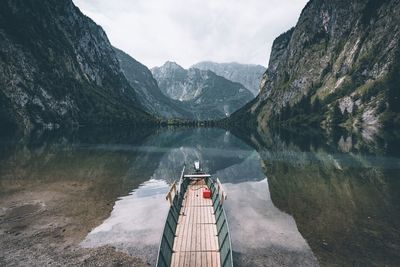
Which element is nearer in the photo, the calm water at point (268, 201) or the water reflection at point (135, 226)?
the calm water at point (268, 201)

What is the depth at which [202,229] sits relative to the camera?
2188 cm

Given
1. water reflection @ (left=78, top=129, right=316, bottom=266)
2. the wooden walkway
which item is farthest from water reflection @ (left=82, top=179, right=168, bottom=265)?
the wooden walkway

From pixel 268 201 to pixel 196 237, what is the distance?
713 inches

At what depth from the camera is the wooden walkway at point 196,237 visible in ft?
59.3

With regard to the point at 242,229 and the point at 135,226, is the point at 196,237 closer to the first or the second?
the point at 242,229

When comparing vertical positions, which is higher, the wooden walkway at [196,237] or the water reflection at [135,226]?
the wooden walkway at [196,237]

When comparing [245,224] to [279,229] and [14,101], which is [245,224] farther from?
[14,101]

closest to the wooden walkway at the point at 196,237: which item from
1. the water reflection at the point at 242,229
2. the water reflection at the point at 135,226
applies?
the water reflection at the point at 242,229

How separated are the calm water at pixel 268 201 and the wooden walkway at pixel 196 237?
A: 111 inches

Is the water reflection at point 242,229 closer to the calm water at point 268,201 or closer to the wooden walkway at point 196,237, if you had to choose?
the calm water at point 268,201

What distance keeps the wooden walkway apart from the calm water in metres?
2.82

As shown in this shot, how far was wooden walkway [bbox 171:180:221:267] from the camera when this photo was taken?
1806 cm

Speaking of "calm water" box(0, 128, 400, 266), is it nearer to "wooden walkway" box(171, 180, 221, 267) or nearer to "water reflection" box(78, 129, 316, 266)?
"water reflection" box(78, 129, 316, 266)

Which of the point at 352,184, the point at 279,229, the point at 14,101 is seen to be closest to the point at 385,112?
the point at 352,184
